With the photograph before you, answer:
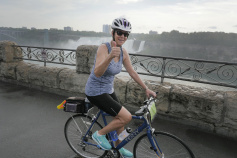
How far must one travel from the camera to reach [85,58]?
4.77 meters

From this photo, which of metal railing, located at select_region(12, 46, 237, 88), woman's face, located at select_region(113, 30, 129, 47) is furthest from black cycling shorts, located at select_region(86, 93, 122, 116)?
metal railing, located at select_region(12, 46, 237, 88)

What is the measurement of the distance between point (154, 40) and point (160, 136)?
99.2 metres

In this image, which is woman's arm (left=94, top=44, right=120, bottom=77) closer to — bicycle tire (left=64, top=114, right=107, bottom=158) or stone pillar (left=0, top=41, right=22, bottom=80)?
bicycle tire (left=64, top=114, right=107, bottom=158)

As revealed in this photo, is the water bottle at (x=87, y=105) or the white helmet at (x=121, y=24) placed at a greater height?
the white helmet at (x=121, y=24)

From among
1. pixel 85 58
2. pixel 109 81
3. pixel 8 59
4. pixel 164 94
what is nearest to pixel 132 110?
pixel 164 94

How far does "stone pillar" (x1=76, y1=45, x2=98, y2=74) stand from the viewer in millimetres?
4680

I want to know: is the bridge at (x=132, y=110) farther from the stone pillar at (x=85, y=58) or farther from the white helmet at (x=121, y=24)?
the white helmet at (x=121, y=24)

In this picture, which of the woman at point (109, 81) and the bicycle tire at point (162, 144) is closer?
→ the woman at point (109, 81)

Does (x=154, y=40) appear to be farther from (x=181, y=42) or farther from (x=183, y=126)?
(x=183, y=126)

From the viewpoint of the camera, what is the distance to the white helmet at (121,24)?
1799 millimetres

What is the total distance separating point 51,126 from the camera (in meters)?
3.54

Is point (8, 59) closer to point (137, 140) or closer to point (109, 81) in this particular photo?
point (109, 81)

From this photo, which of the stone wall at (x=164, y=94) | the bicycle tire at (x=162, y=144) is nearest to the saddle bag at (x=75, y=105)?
the bicycle tire at (x=162, y=144)

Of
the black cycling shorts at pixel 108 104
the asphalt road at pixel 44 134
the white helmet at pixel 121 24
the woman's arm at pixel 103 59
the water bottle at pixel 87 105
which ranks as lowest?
the asphalt road at pixel 44 134
